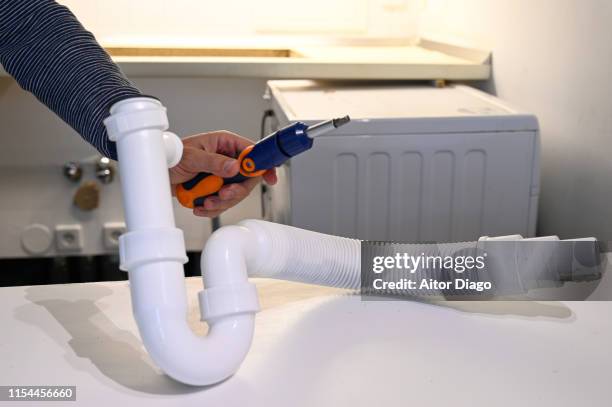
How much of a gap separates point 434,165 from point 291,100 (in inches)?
13.1

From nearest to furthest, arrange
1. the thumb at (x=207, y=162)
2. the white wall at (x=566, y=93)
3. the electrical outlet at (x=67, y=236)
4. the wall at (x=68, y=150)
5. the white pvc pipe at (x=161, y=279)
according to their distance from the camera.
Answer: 1. the white pvc pipe at (x=161, y=279)
2. the thumb at (x=207, y=162)
3. the white wall at (x=566, y=93)
4. the wall at (x=68, y=150)
5. the electrical outlet at (x=67, y=236)

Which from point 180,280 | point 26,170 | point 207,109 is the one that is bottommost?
point 26,170

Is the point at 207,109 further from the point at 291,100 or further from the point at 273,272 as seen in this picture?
the point at 273,272

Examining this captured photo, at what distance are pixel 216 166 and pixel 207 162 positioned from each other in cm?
1

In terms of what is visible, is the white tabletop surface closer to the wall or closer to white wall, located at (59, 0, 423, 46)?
the wall

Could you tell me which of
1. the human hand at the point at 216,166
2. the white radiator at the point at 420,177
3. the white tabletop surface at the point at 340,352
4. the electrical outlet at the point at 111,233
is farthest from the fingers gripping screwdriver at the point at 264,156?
the electrical outlet at the point at 111,233

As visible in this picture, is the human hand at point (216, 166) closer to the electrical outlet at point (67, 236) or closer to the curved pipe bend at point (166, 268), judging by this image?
the curved pipe bend at point (166, 268)

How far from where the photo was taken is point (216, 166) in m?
0.83

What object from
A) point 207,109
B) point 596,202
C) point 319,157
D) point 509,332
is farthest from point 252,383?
point 207,109

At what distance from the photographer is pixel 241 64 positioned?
1.61 m

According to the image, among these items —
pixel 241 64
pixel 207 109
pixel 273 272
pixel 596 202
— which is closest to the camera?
pixel 273 272

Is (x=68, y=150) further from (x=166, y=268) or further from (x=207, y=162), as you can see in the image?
(x=166, y=268)

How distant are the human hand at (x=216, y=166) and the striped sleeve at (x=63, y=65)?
0.42 feet

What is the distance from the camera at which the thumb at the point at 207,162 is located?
825 mm
